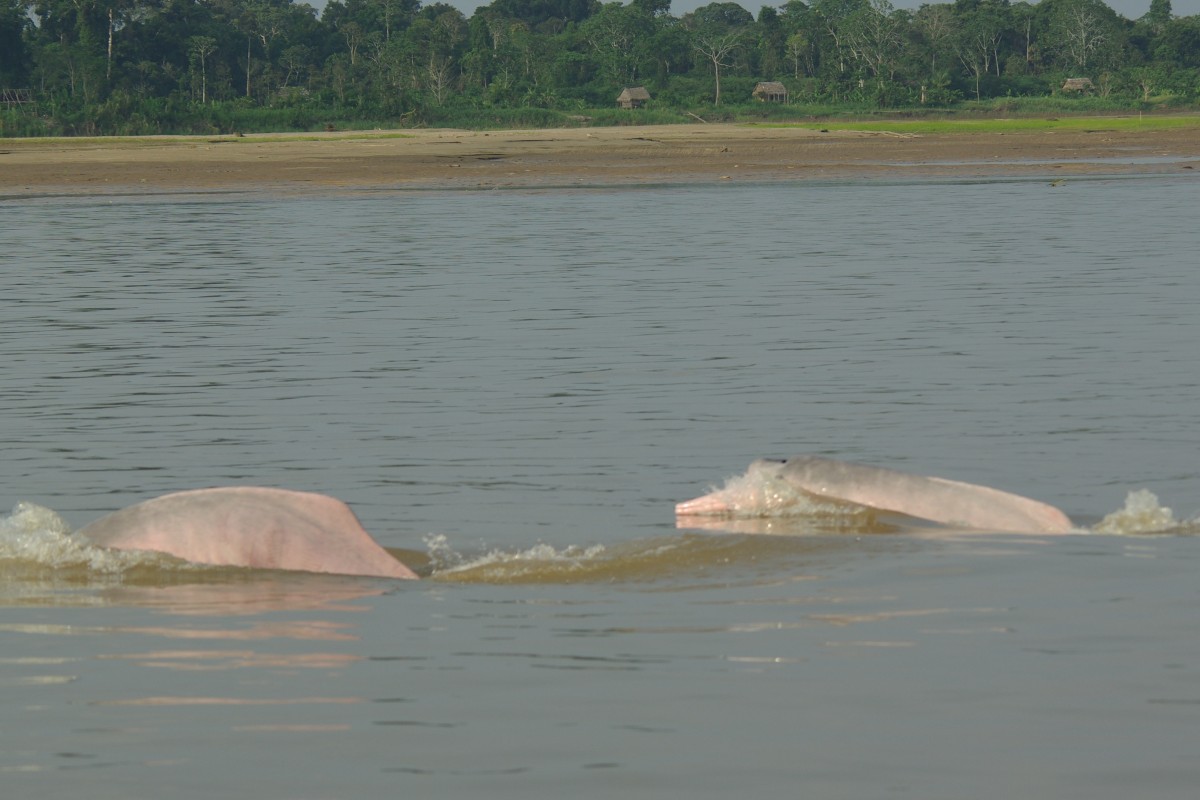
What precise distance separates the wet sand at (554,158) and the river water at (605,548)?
25626mm

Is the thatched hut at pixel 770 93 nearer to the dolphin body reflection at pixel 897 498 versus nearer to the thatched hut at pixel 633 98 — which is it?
the thatched hut at pixel 633 98

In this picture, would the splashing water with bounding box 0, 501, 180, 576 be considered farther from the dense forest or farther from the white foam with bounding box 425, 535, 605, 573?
the dense forest

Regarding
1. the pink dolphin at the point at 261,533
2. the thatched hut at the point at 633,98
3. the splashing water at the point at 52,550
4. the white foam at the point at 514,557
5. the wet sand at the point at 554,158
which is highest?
the thatched hut at the point at 633,98

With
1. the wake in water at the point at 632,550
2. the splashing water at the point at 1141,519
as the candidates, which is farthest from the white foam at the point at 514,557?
the splashing water at the point at 1141,519

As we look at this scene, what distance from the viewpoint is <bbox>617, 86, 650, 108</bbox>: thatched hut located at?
10958cm

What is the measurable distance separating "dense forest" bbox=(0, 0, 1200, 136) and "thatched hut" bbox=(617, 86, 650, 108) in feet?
4.28

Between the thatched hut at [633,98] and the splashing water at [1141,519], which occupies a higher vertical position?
the thatched hut at [633,98]

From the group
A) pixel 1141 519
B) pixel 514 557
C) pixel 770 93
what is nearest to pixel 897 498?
pixel 1141 519

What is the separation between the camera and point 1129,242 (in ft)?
77.4

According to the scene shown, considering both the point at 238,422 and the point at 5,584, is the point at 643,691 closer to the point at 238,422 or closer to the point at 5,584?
the point at 5,584

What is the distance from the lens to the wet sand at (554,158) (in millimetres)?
45531

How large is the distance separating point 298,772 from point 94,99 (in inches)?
3451

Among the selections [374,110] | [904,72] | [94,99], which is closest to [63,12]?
[94,99]

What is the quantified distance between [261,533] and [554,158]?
50.8 meters
